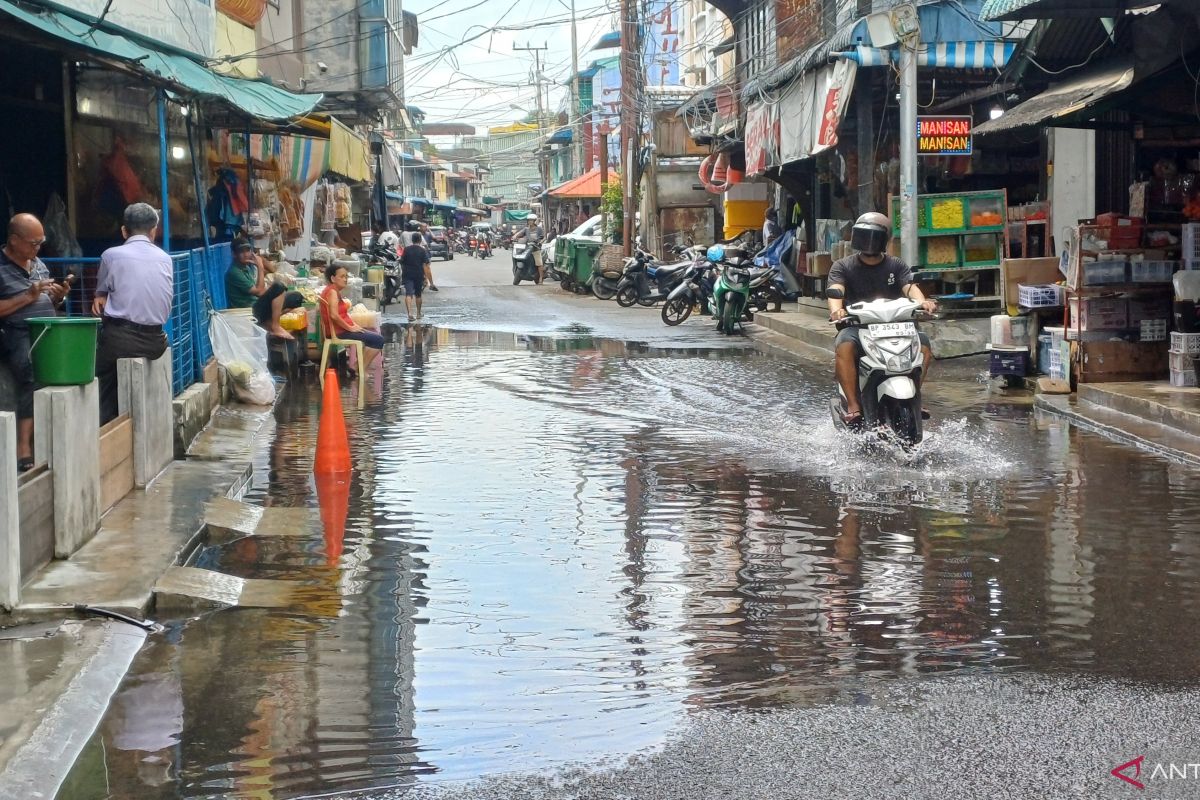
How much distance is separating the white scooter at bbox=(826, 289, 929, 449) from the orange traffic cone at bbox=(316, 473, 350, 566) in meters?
3.66

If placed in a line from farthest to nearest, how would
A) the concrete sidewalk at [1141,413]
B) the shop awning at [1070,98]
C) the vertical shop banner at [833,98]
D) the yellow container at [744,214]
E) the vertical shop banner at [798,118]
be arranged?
the yellow container at [744,214] → the vertical shop banner at [798,118] → the vertical shop banner at [833,98] → the shop awning at [1070,98] → the concrete sidewalk at [1141,413]

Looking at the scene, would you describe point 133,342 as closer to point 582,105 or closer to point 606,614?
point 606,614

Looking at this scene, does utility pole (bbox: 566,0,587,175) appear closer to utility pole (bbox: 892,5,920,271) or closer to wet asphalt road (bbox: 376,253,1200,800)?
utility pole (bbox: 892,5,920,271)

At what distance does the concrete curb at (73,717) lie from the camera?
423cm

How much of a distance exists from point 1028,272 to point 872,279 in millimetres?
5165

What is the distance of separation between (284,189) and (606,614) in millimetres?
17497

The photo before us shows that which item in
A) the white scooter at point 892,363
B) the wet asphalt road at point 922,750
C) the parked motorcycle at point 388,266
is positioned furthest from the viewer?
the parked motorcycle at point 388,266

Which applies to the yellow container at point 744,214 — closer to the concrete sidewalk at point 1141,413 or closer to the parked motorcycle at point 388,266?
the parked motorcycle at point 388,266

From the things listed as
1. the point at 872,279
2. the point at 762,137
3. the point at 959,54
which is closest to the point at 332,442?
the point at 872,279

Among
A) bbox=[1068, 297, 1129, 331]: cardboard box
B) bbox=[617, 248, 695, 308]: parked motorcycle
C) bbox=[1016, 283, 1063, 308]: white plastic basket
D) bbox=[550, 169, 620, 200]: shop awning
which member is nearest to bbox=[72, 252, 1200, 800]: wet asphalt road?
bbox=[1068, 297, 1129, 331]: cardboard box

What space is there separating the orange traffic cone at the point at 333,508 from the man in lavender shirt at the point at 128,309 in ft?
4.87

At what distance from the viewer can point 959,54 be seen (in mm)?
20438

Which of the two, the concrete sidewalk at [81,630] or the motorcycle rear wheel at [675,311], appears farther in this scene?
the motorcycle rear wheel at [675,311]

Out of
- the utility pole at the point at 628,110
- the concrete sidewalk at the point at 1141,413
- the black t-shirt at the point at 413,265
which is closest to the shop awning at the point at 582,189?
the utility pole at the point at 628,110
